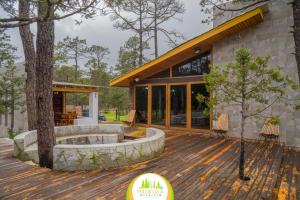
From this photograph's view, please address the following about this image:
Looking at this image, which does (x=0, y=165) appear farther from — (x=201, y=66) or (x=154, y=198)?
(x=201, y=66)

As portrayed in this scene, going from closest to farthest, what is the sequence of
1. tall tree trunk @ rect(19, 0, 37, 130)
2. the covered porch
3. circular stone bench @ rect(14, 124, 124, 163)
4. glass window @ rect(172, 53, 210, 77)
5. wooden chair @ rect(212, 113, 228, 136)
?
circular stone bench @ rect(14, 124, 124, 163) → wooden chair @ rect(212, 113, 228, 136) → tall tree trunk @ rect(19, 0, 37, 130) → glass window @ rect(172, 53, 210, 77) → the covered porch

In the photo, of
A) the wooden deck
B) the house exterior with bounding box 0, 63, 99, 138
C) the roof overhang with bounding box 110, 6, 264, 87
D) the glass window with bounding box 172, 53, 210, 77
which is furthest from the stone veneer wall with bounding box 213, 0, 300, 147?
the house exterior with bounding box 0, 63, 99, 138

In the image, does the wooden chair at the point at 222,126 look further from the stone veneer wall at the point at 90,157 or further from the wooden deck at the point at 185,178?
the stone veneer wall at the point at 90,157

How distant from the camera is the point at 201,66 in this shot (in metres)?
7.95

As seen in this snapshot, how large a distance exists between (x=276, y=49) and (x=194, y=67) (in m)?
2.89

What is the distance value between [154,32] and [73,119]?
8.49 meters

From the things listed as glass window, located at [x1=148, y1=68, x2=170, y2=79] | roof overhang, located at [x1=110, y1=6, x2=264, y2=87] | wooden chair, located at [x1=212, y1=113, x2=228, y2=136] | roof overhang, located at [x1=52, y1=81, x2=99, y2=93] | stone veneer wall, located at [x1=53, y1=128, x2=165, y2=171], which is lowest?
stone veneer wall, located at [x1=53, y1=128, x2=165, y2=171]

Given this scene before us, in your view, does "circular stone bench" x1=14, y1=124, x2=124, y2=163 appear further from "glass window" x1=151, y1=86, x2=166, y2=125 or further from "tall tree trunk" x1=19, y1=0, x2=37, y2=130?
"glass window" x1=151, y1=86, x2=166, y2=125

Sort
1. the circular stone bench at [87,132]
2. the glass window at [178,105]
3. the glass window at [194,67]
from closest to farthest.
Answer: the circular stone bench at [87,132] → the glass window at [194,67] → the glass window at [178,105]

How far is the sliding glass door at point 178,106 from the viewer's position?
8289 millimetres

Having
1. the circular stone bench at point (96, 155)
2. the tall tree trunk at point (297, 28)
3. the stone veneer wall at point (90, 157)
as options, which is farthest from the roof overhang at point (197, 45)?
the stone veneer wall at point (90, 157)

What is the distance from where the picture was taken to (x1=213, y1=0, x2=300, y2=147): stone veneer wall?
19.2ft

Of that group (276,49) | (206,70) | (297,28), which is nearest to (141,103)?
(206,70)

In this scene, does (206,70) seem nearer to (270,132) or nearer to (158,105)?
(158,105)
